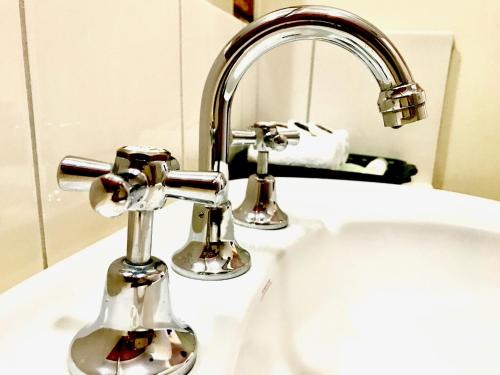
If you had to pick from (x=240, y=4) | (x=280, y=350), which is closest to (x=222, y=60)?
(x=280, y=350)

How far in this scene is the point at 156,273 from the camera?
0.23 meters

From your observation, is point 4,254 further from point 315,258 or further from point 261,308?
point 315,258

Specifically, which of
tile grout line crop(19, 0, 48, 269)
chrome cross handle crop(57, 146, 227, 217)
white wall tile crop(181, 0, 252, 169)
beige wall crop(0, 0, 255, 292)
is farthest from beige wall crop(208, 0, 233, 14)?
chrome cross handle crop(57, 146, 227, 217)

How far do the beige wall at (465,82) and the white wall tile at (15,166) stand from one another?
0.80m

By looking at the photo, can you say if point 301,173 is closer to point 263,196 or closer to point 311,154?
point 311,154

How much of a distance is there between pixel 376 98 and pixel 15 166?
78 cm

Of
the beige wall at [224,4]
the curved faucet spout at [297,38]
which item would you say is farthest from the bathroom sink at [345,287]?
the beige wall at [224,4]

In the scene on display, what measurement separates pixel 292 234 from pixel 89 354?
10.8 inches

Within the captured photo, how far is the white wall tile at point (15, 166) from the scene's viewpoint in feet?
0.96

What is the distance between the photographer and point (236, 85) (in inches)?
14.1

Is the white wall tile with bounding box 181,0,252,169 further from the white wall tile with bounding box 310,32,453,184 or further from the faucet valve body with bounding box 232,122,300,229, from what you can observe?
the white wall tile with bounding box 310,32,453,184

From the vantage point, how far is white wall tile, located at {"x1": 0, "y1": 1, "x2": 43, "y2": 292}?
0.96ft

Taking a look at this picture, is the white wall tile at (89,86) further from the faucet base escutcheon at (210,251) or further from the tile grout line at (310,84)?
the tile grout line at (310,84)

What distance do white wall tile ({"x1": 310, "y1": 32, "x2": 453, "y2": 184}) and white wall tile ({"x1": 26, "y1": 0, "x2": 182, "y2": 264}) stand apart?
531mm
